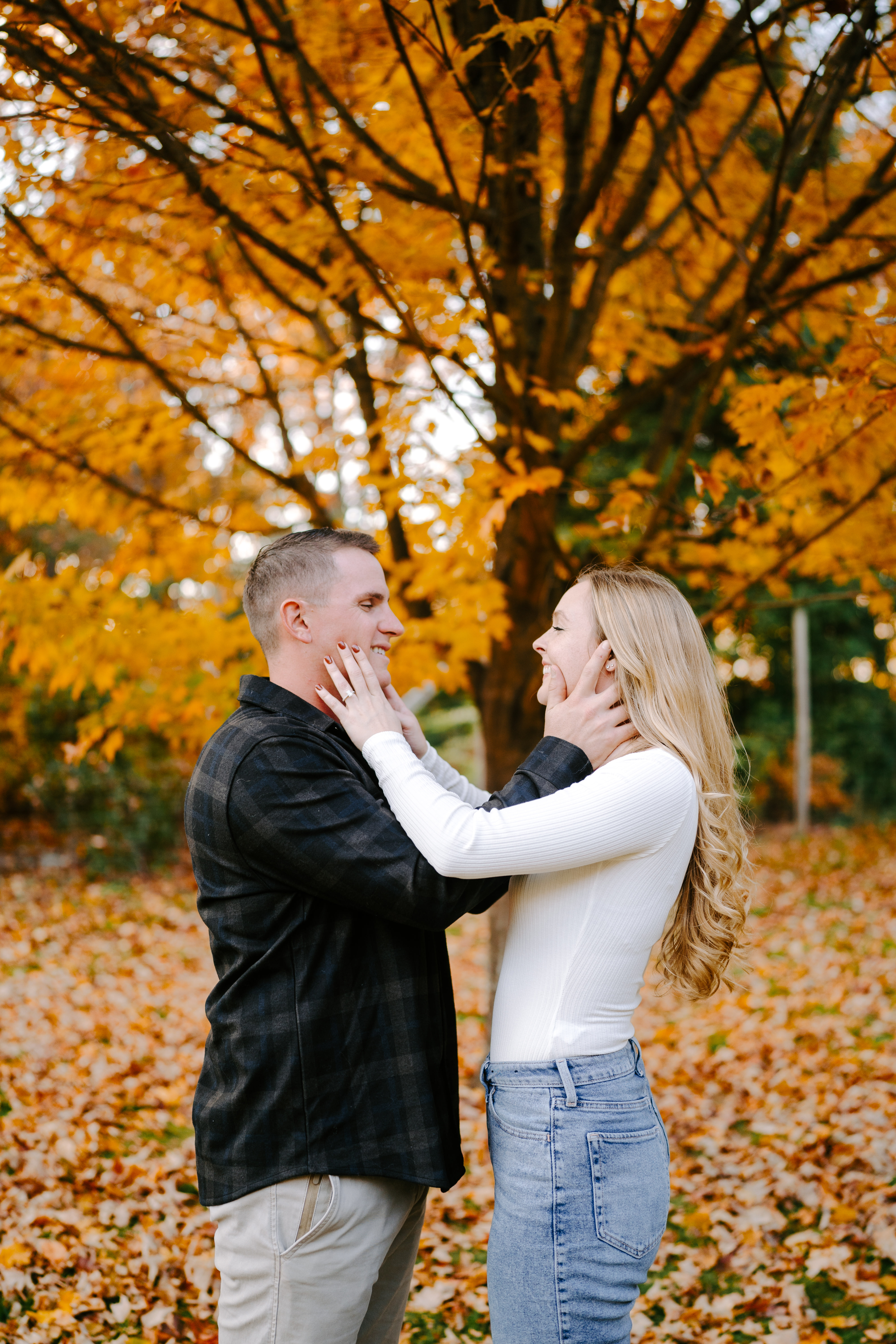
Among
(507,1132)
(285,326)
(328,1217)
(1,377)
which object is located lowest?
(328,1217)

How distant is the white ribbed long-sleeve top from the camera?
176 cm

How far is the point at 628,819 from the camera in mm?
1803

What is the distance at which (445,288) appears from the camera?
4211mm

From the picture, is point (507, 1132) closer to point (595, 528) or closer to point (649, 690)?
point (649, 690)

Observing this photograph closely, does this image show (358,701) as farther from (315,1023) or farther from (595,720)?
(315,1023)

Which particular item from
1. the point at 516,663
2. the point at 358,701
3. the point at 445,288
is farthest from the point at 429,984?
the point at 445,288

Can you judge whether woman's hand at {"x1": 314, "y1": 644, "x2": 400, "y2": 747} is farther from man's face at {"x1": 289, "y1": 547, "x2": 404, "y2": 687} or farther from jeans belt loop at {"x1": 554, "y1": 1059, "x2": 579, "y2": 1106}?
jeans belt loop at {"x1": 554, "y1": 1059, "x2": 579, "y2": 1106}

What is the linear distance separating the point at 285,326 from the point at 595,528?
2.83 meters

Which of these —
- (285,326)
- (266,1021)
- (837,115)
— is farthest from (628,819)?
(285,326)

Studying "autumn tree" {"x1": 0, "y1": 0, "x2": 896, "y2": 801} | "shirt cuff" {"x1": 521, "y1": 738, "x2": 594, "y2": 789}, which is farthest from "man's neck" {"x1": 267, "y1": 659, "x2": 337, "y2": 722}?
"autumn tree" {"x1": 0, "y1": 0, "x2": 896, "y2": 801}

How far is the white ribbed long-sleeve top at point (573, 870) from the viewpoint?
5.79ft

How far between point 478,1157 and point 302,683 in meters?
3.55

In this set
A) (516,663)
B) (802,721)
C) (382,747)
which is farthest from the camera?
(802,721)

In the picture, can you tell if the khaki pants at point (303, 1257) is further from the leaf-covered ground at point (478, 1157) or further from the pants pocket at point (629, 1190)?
the leaf-covered ground at point (478, 1157)
